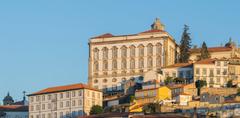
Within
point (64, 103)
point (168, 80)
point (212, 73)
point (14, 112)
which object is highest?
point (212, 73)

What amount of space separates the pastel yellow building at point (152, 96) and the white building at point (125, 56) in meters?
11.7

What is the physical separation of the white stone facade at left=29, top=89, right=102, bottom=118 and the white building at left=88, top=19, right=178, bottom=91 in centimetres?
867

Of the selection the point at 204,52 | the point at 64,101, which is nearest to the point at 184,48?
the point at 204,52

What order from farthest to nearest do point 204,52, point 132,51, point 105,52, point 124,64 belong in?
point 204,52 < point 105,52 < point 132,51 < point 124,64

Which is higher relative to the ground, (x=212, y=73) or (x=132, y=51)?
(x=132, y=51)

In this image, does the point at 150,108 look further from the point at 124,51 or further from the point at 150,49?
the point at 124,51

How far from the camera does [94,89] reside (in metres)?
110

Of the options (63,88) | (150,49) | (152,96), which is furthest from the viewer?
(150,49)

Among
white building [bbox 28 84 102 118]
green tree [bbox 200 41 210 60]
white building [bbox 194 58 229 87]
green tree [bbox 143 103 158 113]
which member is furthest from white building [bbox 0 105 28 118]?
green tree [bbox 200 41 210 60]

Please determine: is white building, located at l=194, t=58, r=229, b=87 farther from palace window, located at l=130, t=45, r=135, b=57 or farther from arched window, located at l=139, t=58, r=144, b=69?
palace window, located at l=130, t=45, r=135, b=57

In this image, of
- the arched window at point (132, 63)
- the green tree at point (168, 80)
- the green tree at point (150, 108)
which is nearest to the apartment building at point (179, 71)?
the green tree at point (168, 80)

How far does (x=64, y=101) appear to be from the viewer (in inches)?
4311

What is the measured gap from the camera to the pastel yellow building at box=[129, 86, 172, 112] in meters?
104

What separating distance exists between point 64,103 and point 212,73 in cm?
2016
